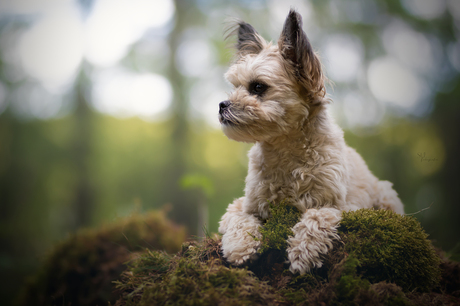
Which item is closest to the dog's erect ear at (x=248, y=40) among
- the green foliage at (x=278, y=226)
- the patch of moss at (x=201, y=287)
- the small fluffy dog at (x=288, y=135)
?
the small fluffy dog at (x=288, y=135)

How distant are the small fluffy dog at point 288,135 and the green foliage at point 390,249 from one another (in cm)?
25

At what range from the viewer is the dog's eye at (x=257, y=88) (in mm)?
2947

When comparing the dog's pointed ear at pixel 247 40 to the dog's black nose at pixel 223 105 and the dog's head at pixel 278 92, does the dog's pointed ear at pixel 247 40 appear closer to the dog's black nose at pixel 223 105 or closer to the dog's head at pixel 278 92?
the dog's head at pixel 278 92

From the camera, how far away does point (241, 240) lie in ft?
8.23

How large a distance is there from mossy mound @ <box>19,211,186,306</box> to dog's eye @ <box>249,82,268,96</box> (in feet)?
8.83

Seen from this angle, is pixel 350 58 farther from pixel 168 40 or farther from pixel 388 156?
pixel 168 40

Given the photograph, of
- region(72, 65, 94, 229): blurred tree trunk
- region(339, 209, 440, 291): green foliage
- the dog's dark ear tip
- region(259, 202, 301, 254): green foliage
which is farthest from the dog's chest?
region(72, 65, 94, 229): blurred tree trunk

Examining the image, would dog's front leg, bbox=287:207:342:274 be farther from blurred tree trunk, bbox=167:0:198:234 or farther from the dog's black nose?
blurred tree trunk, bbox=167:0:198:234

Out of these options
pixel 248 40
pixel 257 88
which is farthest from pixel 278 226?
pixel 248 40

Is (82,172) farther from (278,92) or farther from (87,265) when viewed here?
(278,92)

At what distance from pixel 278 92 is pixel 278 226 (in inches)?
59.0

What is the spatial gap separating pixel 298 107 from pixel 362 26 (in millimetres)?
8413

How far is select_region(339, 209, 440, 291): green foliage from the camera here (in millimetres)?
2264

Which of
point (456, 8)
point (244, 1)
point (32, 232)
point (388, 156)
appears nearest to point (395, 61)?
point (456, 8)
